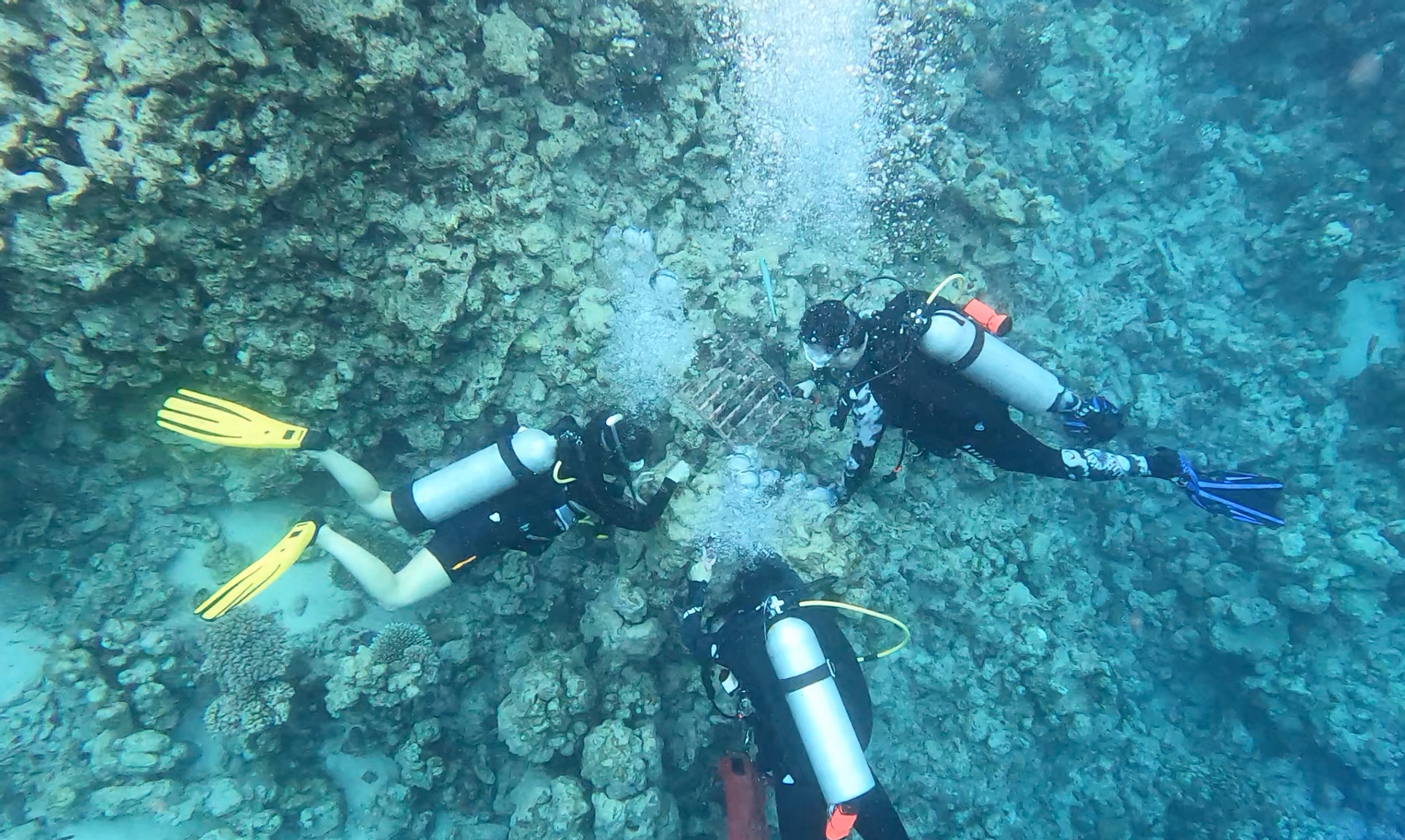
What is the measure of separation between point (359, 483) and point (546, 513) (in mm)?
1640

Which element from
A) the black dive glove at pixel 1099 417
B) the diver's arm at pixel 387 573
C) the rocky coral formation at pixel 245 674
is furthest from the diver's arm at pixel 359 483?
the black dive glove at pixel 1099 417

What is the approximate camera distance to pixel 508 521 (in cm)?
565

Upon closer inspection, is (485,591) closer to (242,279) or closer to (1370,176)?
(242,279)

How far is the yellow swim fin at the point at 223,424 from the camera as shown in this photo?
16.6 feet

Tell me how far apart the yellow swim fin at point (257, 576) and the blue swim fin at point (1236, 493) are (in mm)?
8851

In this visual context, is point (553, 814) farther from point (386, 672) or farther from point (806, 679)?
point (806, 679)

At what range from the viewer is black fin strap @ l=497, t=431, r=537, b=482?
5516mm

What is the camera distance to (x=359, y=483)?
18.3ft

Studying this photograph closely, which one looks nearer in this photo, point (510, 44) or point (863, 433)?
point (510, 44)

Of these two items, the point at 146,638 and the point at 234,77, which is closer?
the point at 234,77

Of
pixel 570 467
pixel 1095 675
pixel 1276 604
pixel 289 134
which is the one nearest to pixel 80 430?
pixel 289 134

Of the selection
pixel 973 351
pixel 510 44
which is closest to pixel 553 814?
pixel 973 351

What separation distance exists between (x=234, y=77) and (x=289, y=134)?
1.48ft

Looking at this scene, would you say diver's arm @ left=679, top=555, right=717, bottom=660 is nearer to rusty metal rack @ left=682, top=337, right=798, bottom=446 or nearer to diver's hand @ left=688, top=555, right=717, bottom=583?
diver's hand @ left=688, top=555, right=717, bottom=583
